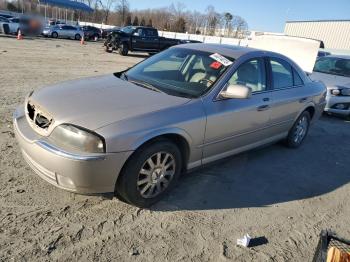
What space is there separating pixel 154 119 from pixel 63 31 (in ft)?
116

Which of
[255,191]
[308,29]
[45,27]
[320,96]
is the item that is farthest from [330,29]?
[255,191]

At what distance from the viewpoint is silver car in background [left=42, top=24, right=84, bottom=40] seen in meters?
34.2

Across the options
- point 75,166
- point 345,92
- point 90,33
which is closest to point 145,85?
point 75,166

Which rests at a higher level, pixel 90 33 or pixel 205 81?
pixel 205 81

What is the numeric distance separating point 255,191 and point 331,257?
216 cm

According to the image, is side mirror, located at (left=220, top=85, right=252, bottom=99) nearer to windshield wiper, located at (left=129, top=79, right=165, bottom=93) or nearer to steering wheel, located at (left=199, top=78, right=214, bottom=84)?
steering wheel, located at (left=199, top=78, right=214, bottom=84)

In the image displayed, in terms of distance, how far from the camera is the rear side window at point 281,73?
499 cm

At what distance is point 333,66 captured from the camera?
10.1 m

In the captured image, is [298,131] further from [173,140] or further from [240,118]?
[173,140]

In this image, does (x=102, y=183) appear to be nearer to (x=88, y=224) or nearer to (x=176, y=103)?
(x=88, y=224)

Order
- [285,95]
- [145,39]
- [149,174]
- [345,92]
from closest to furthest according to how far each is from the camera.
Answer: [149,174], [285,95], [345,92], [145,39]

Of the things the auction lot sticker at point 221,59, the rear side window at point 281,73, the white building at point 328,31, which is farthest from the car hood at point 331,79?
the white building at point 328,31

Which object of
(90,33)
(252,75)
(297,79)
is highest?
(252,75)

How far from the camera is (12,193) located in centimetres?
361
